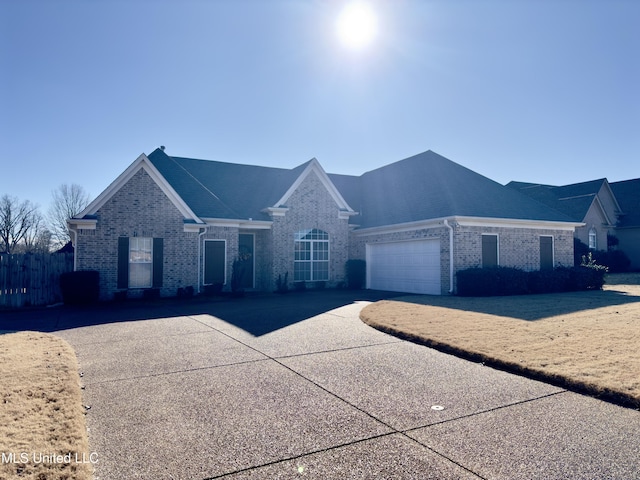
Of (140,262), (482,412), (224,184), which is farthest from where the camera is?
(224,184)

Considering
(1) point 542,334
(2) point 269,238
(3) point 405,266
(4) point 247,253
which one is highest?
(2) point 269,238

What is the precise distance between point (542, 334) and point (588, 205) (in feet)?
91.9

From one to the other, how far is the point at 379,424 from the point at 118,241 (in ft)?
49.4

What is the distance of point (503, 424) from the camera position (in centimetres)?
443

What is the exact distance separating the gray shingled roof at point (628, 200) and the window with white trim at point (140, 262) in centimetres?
3577

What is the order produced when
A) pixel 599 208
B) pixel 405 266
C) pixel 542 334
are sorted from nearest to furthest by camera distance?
pixel 542 334 → pixel 405 266 → pixel 599 208

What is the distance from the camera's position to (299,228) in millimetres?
21656

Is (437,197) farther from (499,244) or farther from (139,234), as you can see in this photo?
(139,234)

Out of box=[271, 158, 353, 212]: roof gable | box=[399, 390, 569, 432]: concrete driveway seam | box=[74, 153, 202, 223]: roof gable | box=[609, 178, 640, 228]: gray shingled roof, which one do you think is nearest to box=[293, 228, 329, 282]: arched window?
box=[271, 158, 353, 212]: roof gable

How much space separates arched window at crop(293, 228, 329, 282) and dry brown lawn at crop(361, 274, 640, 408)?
7.99m

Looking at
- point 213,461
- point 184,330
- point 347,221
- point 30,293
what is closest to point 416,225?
point 347,221

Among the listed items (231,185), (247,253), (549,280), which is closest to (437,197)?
(549,280)

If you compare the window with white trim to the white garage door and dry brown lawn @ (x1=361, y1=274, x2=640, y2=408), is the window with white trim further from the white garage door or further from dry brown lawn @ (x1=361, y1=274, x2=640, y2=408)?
the white garage door

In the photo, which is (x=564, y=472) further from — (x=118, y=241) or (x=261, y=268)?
(x=261, y=268)
